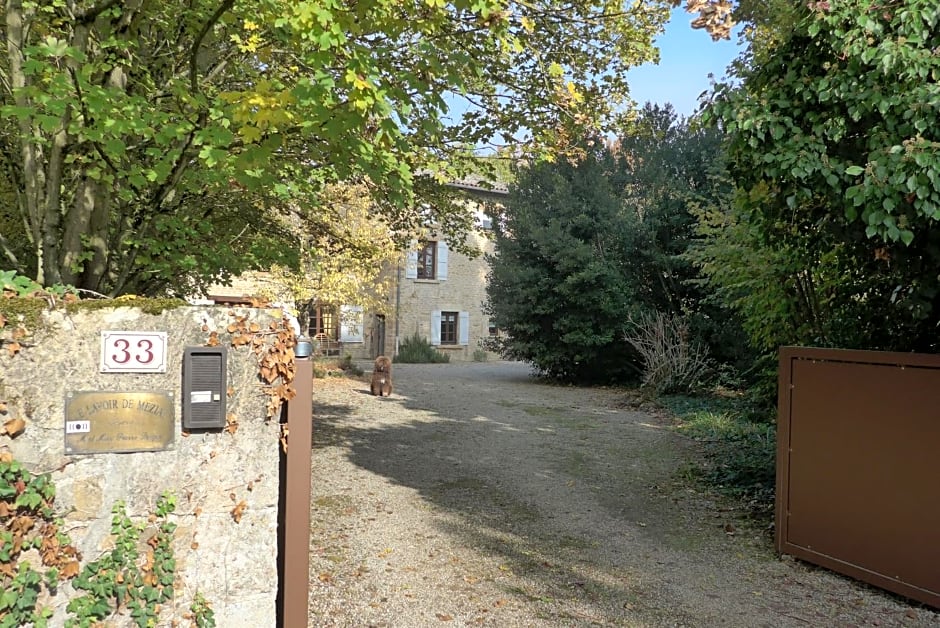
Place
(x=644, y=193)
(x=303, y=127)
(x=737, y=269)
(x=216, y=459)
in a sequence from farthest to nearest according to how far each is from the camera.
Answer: (x=644, y=193) < (x=737, y=269) < (x=303, y=127) < (x=216, y=459)

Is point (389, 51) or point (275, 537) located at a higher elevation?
point (389, 51)

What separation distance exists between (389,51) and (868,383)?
4574 millimetres

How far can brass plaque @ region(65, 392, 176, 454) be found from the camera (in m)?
2.58

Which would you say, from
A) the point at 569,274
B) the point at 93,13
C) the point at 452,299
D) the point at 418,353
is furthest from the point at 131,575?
the point at 452,299

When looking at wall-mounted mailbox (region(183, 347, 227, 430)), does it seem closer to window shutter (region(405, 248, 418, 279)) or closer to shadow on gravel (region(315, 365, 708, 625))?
shadow on gravel (region(315, 365, 708, 625))

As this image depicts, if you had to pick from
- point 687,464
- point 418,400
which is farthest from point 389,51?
point 418,400

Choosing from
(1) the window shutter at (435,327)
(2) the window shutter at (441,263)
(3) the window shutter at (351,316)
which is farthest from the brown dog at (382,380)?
(2) the window shutter at (441,263)

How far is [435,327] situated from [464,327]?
56.4 inches

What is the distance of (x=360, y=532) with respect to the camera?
203 inches

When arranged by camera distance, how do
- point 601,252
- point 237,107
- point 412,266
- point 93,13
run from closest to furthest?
point 237,107, point 93,13, point 601,252, point 412,266

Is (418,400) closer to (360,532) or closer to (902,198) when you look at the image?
(360,532)

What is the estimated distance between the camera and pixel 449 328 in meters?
28.0

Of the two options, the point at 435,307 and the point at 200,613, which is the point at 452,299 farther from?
the point at 200,613

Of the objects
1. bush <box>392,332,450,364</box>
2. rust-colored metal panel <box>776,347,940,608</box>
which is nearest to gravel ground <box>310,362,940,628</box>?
rust-colored metal panel <box>776,347,940,608</box>
